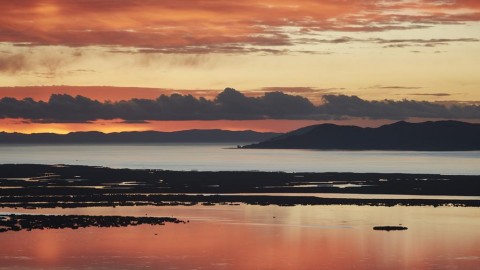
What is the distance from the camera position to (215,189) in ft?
292

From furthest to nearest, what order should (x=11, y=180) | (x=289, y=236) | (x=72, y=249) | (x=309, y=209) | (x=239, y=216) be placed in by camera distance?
(x=11, y=180) < (x=309, y=209) < (x=239, y=216) < (x=289, y=236) < (x=72, y=249)

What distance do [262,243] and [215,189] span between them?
137ft

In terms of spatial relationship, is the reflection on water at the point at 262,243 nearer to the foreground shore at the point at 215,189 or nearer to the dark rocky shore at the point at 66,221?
the dark rocky shore at the point at 66,221

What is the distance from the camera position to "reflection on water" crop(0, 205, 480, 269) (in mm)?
40531

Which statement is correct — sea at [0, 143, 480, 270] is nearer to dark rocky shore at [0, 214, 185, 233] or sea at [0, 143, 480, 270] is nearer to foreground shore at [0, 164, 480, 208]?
dark rocky shore at [0, 214, 185, 233]

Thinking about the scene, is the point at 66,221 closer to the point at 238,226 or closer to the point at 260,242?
the point at 238,226

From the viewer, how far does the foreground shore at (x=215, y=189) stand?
73062 mm

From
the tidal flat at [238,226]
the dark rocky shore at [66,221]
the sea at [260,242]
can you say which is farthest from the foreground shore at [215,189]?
the dark rocky shore at [66,221]

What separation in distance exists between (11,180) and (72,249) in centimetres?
6244

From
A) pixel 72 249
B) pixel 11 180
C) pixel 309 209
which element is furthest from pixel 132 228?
pixel 11 180

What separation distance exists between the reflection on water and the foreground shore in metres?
9.29

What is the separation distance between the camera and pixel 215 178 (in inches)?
4309

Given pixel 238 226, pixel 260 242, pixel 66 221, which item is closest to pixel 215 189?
pixel 238 226

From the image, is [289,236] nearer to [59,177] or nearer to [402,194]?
[402,194]
